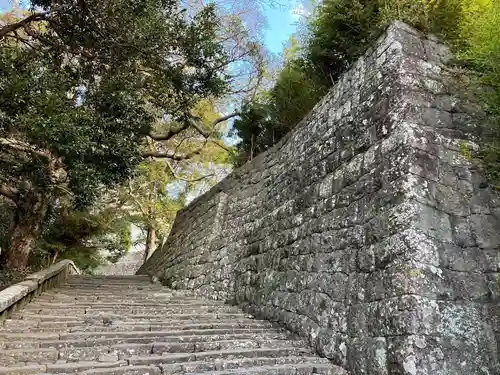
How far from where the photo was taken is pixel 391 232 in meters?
2.82

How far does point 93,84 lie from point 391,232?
5.50 metres

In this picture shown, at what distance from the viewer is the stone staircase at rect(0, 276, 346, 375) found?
2.71 metres

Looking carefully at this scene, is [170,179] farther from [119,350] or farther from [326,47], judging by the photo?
[119,350]

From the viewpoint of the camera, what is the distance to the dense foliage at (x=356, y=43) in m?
3.15

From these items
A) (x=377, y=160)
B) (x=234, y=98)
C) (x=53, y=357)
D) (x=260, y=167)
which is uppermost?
(x=234, y=98)

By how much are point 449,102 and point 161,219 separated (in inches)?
522

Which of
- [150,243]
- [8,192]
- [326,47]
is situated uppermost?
[326,47]

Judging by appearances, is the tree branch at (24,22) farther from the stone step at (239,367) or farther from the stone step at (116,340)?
the stone step at (239,367)

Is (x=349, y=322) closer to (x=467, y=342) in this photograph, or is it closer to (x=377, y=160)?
(x=467, y=342)

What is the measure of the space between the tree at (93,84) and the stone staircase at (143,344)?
214 centimetres

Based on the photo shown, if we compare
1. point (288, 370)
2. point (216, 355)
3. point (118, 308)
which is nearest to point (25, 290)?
point (118, 308)

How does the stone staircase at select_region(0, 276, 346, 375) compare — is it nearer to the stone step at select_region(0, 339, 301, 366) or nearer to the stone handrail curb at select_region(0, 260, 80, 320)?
the stone step at select_region(0, 339, 301, 366)

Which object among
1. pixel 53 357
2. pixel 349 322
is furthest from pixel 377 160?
pixel 53 357

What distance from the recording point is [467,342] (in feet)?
8.00
